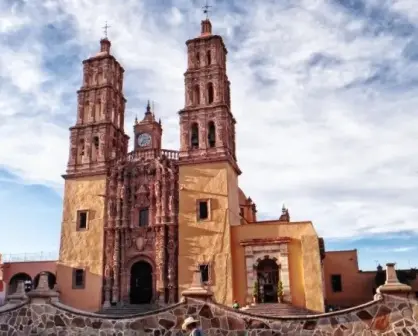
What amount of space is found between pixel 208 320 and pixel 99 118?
2032 cm

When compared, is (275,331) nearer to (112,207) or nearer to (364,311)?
(364,311)

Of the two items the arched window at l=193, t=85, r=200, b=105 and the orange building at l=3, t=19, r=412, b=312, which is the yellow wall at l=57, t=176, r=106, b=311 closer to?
the orange building at l=3, t=19, r=412, b=312

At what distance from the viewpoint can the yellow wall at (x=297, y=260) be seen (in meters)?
22.7

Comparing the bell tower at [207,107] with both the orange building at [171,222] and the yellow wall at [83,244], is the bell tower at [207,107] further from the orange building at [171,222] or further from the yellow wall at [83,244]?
the yellow wall at [83,244]

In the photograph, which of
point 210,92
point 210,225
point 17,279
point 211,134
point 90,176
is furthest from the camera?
point 17,279

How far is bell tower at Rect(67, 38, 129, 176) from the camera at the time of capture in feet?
93.2

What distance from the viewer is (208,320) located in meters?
11.2

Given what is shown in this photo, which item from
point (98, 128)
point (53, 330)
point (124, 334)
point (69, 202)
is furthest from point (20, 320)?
point (98, 128)

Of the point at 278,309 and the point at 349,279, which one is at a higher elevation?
the point at 349,279

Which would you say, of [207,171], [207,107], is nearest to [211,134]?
[207,107]

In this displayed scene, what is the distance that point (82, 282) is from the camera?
2600 centimetres

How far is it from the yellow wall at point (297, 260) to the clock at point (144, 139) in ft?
25.8

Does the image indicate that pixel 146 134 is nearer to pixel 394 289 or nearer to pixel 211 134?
pixel 211 134

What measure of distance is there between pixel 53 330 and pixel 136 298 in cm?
1360
